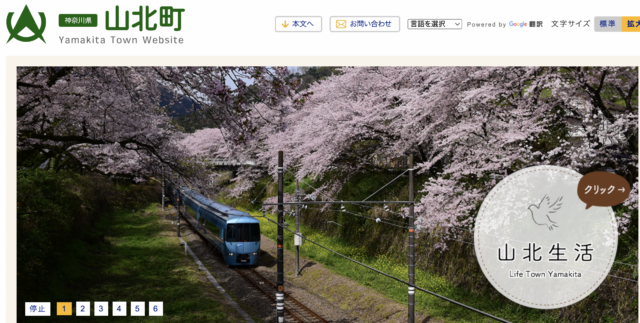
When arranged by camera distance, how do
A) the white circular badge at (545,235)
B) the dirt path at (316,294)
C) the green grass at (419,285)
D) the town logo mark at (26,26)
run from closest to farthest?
the town logo mark at (26,26) < the white circular badge at (545,235) < the green grass at (419,285) < the dirt path at (316,294)

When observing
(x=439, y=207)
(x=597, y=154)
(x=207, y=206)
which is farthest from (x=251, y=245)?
(x=597, y=154)

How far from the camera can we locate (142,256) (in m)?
21.5

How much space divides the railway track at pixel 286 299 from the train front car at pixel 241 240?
604mm

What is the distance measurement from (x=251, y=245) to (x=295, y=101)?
14.5 meters

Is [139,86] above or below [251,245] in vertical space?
above

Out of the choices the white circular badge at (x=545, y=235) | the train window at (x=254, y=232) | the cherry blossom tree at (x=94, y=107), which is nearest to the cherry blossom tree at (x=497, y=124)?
the white circular badge at (x=545, y=235)

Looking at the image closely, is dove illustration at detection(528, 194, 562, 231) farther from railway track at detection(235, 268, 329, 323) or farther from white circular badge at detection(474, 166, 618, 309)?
railway track at detection(235, 268, 329, 323)

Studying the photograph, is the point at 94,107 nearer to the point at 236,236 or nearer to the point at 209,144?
the point at 236,236

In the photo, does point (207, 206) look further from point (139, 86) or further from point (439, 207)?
point (439, 207)

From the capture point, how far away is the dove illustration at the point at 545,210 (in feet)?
36.9

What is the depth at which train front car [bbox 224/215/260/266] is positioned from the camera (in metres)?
20.7

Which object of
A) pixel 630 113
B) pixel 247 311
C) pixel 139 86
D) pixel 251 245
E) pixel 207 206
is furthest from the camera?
pixel 207 206

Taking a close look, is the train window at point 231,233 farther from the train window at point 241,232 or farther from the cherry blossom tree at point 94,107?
the cherry blossom tree at point 94,107

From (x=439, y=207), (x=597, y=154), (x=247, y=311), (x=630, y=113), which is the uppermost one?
(x=630, y=113)
